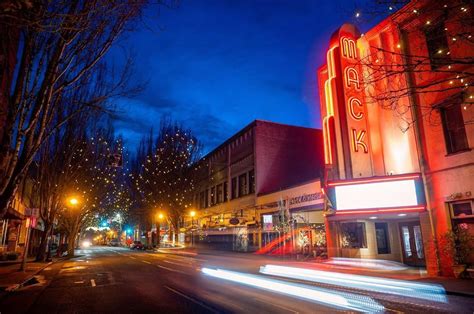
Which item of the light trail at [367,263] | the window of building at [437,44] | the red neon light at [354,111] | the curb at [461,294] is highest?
Result: the window of building at [437,44]

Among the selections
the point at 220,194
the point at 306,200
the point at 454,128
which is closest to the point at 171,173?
the point at 220,194

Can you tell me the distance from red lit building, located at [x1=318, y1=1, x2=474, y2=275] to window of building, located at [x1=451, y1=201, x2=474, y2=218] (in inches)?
1.6

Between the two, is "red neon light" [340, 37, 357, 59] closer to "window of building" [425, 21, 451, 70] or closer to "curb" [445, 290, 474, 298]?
"window of building" [425, 21, 451, 70]

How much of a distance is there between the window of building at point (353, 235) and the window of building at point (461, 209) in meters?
7.00

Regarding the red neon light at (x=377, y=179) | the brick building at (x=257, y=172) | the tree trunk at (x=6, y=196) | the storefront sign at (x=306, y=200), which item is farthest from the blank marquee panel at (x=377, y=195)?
the tree trunk at (x=6, y=196)

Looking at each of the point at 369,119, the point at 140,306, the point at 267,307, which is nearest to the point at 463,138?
the point at 369,119

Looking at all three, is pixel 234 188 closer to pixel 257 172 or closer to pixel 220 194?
pixel 220 194

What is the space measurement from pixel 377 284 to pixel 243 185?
2725cm

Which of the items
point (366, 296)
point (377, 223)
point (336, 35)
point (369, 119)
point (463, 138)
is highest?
point (336, 35)

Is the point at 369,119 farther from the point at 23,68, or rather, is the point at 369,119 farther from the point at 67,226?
the point at 67,226

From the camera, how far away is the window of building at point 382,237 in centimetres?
2105

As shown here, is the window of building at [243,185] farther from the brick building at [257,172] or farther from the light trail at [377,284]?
the light trail at [377,284]

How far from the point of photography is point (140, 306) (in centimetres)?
899

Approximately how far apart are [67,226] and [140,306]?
111ft
